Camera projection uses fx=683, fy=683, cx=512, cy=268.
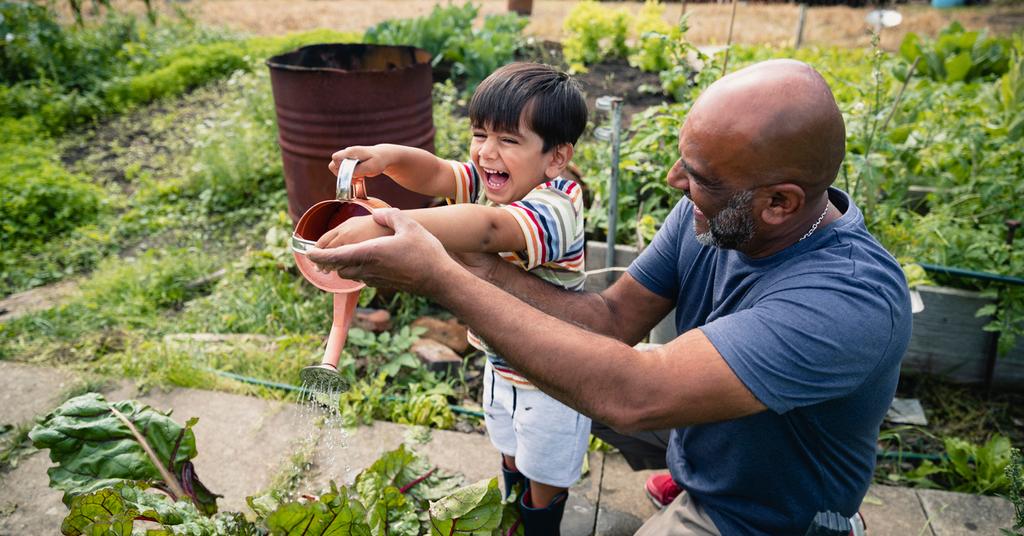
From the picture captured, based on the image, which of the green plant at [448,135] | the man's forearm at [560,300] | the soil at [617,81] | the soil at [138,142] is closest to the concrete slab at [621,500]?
the man's forearm at [560,300]

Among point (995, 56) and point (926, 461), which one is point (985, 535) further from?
point (995, 56)

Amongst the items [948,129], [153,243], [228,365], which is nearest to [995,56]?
[948,129]

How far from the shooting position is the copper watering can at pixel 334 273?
1.55 m

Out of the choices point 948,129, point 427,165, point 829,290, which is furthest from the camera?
point 948,129

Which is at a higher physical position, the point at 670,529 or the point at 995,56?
the point at 995,56

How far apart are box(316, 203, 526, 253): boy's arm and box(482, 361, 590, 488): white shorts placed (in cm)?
50

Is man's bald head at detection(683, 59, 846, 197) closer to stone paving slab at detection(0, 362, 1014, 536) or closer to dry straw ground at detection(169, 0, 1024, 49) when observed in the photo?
stone paving slab at detection(0, 362, 1014, 536)

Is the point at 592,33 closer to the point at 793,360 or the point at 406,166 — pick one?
the point at 406,166

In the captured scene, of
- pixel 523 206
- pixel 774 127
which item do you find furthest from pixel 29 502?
Result: pixel 774 127

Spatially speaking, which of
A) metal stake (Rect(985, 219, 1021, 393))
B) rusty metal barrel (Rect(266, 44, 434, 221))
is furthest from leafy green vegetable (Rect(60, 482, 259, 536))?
metal stake (Rect(985, 219, 1021, 393))

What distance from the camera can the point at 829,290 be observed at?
150 centimetres

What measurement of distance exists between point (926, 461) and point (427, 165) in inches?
88.8

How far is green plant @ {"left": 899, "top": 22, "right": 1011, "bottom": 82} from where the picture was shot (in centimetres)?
610

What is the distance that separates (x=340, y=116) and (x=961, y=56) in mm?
5591
